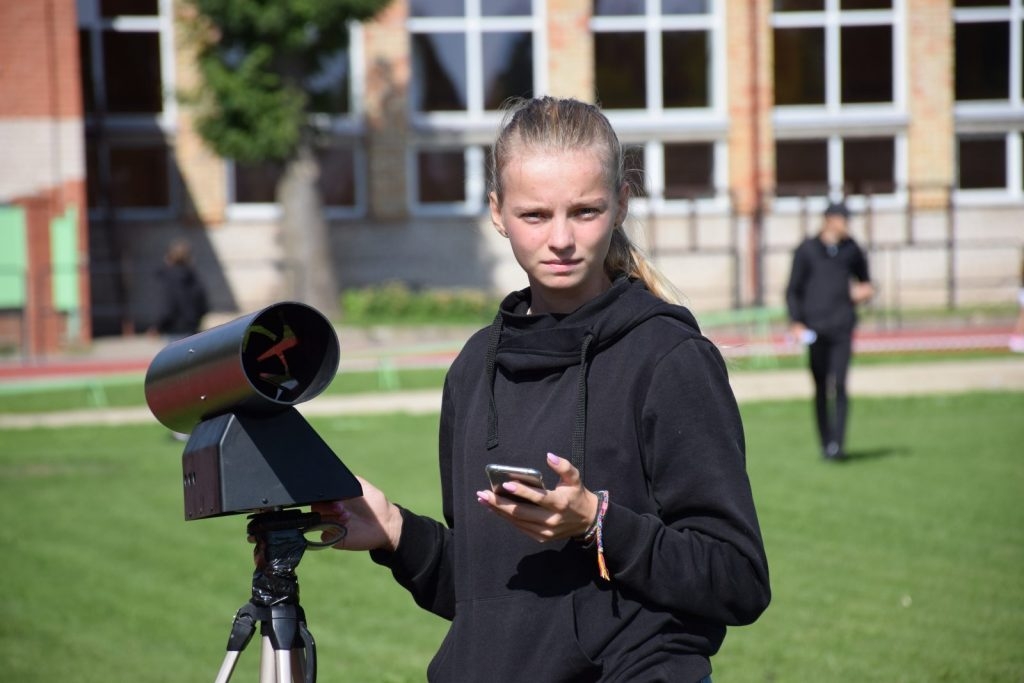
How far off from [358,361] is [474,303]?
18.1ft

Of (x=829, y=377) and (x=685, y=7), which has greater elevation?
(x=685, y=7)

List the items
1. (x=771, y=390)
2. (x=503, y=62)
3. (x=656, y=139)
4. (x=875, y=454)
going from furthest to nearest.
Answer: (x=656, y=139)
(x=503, y=62)
(x=771, y=390)
(x=875, y=454)

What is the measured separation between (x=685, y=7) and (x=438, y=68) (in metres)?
5.52

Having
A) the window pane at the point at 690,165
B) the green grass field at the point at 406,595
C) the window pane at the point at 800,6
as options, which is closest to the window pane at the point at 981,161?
the window pane at the point at 800,6

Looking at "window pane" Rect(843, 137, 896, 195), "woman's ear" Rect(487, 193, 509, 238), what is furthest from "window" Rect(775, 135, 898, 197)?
"woman's ear" Rect(487, 193, 509, 238)

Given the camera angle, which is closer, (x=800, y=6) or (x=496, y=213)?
(x=496, y=213)

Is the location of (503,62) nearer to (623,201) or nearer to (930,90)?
(930,90)

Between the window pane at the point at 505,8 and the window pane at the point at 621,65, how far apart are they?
1.64 meters

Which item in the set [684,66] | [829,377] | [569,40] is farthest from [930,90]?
[829,377]

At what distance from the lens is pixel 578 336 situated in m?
2.61

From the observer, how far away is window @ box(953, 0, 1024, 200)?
3111cm

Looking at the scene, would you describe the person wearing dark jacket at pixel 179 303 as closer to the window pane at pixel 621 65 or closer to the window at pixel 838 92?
the window pane at pixel 621 65

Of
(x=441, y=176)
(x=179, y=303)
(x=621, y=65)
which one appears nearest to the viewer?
(x=179, y=303)

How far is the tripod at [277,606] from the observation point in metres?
2.65
